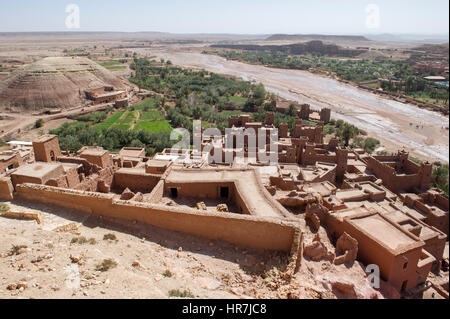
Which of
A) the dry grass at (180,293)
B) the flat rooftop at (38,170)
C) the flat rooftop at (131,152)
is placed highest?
the flat rooftop at (38,170)

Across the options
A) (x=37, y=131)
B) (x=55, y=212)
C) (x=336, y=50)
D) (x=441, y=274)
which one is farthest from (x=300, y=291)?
(x=336, y=50)

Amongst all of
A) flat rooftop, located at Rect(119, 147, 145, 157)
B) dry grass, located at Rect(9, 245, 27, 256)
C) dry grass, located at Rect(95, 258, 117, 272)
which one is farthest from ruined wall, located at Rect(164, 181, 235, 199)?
flat rooftop, located at Rect(119, 147, 145, 157)

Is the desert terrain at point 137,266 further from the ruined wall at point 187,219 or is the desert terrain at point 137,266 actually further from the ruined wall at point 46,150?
the ruined wall at point 46,150

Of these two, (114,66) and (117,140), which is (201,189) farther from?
(114,66)

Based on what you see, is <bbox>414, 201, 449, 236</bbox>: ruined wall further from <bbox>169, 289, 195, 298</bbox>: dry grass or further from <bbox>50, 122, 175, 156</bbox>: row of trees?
<bbox>50, 122, 175, 156</bbox>: row of trees

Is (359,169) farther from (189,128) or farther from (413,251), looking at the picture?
(189,128)

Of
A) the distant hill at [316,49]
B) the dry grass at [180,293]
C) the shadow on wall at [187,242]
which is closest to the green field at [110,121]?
the shadow on wall at [187,242]
